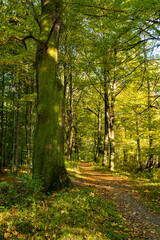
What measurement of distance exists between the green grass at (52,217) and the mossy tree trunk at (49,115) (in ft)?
2.30

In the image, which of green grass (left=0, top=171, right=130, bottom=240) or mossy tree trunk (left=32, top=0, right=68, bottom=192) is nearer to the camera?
green grass (left=0, top=171, right=130, bottom=240)

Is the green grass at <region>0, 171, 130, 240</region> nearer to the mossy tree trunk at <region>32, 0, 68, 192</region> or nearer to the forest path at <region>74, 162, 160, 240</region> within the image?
the forest path at <region>74, 162, 160, 240</region>

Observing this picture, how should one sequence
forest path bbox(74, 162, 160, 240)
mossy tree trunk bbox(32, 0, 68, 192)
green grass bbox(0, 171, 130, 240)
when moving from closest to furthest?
green grass bbox(0, 171, 130, 240) < forest path bbox(74, 162, 160, 240) < mossy tree trunk bbox(32, 0, 68, 192)

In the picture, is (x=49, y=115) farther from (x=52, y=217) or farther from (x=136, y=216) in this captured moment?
(x=136, y=216)

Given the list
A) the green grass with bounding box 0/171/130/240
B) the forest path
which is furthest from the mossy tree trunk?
the forest path

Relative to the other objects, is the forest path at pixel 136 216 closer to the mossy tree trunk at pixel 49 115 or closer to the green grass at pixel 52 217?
the green grass at pixel 52 217

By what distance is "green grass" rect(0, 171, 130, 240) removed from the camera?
3352 millimetres

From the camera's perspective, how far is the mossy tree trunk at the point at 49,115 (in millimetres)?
5922

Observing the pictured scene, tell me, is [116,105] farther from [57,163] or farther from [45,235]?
[45,235]

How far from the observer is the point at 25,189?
15.7ft

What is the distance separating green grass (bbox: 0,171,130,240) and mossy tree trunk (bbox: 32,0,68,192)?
702mm

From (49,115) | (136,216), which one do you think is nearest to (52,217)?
(136,216)

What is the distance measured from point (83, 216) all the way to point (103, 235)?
779mm

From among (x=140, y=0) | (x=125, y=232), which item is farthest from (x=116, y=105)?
(x=125, y=232)
